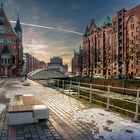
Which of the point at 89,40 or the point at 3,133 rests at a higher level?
the point at 89,40

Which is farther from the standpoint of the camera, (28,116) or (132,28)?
(132,28)

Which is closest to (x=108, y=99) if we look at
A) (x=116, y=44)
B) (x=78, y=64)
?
(x=116, y=44)

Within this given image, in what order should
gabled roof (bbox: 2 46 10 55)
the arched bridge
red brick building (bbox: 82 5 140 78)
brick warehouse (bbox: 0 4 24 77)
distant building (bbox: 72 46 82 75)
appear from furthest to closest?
1. distant building (bbox: 72 46 82 75)
2. the arched bridge
3. gabled roof (bbox: 2 46 10 55)
4. brick warehouse (bbox: 0 4 24 77)
5. red brick building (bbox: 82 5 140 78)

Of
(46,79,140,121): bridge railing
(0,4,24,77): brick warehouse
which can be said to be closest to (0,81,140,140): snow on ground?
(46,79,140,121): bridge railing

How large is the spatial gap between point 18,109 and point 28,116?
423mm

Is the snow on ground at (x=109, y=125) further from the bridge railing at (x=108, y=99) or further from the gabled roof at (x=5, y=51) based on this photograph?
the gabled roof at (x=5, y=51)

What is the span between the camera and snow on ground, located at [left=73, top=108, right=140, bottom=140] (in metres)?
6.57

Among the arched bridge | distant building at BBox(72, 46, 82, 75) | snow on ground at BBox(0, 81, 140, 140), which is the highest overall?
distant building at BBox(72, 46, 82, 75)


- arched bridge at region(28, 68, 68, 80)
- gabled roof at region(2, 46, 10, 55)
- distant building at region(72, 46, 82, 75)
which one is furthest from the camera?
distant building at region(72, 46, 82, 75)

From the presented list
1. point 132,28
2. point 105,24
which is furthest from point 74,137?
point 105,24

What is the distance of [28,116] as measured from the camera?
8008 millimetres

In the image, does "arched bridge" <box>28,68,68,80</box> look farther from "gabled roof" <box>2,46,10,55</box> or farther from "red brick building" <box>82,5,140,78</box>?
"gabled roof" <box>2,46,10,55</box>

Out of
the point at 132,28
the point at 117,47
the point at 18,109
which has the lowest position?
the point at 18,109

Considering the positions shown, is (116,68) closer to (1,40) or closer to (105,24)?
(105,24)
